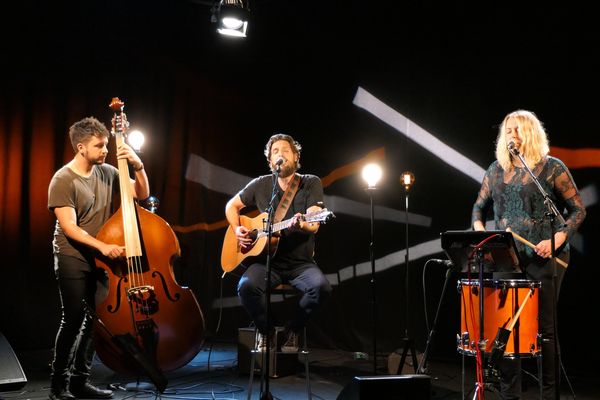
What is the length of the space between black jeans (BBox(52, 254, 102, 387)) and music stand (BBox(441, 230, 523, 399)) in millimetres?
2292

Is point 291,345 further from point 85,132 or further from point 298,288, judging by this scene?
point 85,132

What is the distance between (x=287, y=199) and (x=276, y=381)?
4.67 feet

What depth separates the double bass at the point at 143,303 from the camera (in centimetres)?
330

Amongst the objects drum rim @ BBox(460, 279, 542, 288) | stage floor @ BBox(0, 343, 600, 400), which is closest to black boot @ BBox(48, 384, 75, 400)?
stage floor @ BBox(0, 343, 600, 400)

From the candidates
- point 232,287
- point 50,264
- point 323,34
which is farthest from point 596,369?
point 50,264

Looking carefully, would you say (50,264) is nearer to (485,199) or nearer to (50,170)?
(50,170)

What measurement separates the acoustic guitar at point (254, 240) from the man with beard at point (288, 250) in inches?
1.8

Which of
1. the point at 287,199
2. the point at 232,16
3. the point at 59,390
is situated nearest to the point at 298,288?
the point at 287,199

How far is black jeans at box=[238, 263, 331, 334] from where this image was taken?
161 inches

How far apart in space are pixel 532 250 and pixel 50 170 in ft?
14.9

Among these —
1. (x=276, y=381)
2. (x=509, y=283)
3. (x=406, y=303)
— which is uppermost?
(x=509, y=283)

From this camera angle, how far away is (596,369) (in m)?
4.56

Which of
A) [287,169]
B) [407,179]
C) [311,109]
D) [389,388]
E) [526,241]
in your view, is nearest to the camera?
[389,388]

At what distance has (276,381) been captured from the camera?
4398mm
